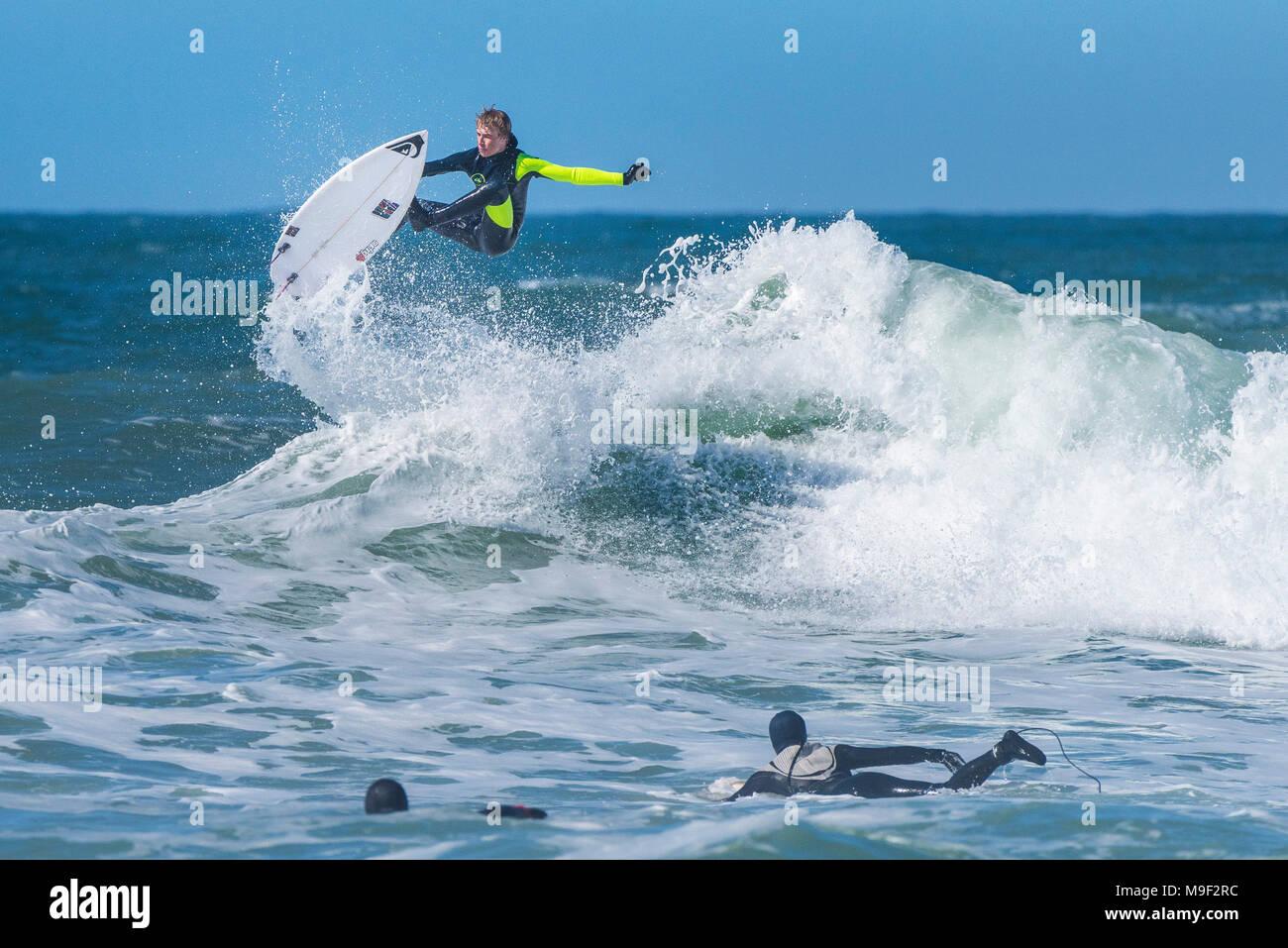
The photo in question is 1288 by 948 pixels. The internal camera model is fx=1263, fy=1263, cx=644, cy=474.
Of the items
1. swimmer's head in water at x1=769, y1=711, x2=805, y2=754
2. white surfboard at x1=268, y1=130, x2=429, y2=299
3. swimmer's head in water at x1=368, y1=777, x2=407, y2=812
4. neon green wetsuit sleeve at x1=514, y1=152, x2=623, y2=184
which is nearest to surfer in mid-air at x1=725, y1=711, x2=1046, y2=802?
swimmer's head in water at x1=769, y1=711, x2=805, y2=754

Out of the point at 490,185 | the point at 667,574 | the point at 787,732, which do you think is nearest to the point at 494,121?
the point at 490,185

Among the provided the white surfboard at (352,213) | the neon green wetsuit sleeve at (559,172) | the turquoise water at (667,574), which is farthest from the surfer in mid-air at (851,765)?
the white surfboard at (352,213)

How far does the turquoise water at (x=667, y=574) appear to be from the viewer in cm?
535

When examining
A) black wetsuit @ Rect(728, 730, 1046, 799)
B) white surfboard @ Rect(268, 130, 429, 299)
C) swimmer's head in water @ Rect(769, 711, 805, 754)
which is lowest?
black wetsuit @ Rect(728, 730, 1046, 799)

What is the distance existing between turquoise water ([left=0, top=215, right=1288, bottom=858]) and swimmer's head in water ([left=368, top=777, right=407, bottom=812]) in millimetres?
66

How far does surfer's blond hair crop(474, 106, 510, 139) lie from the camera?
10625 millimetres

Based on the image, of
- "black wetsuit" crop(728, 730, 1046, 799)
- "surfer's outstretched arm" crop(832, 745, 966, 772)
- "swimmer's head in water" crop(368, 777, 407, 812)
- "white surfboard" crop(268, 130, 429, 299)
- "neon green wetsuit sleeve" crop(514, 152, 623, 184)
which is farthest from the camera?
"white surfboard" crop(268, 130, 429, 299)

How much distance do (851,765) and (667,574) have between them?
498 cm

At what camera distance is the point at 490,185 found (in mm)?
10727

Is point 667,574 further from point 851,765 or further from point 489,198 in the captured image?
point 851,765

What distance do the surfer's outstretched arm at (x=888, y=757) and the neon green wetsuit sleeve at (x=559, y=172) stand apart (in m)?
5.51

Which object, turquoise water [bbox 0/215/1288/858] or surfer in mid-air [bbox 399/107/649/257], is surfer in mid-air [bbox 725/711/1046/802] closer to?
turquoise water [bbox 0/215/1288/858]
